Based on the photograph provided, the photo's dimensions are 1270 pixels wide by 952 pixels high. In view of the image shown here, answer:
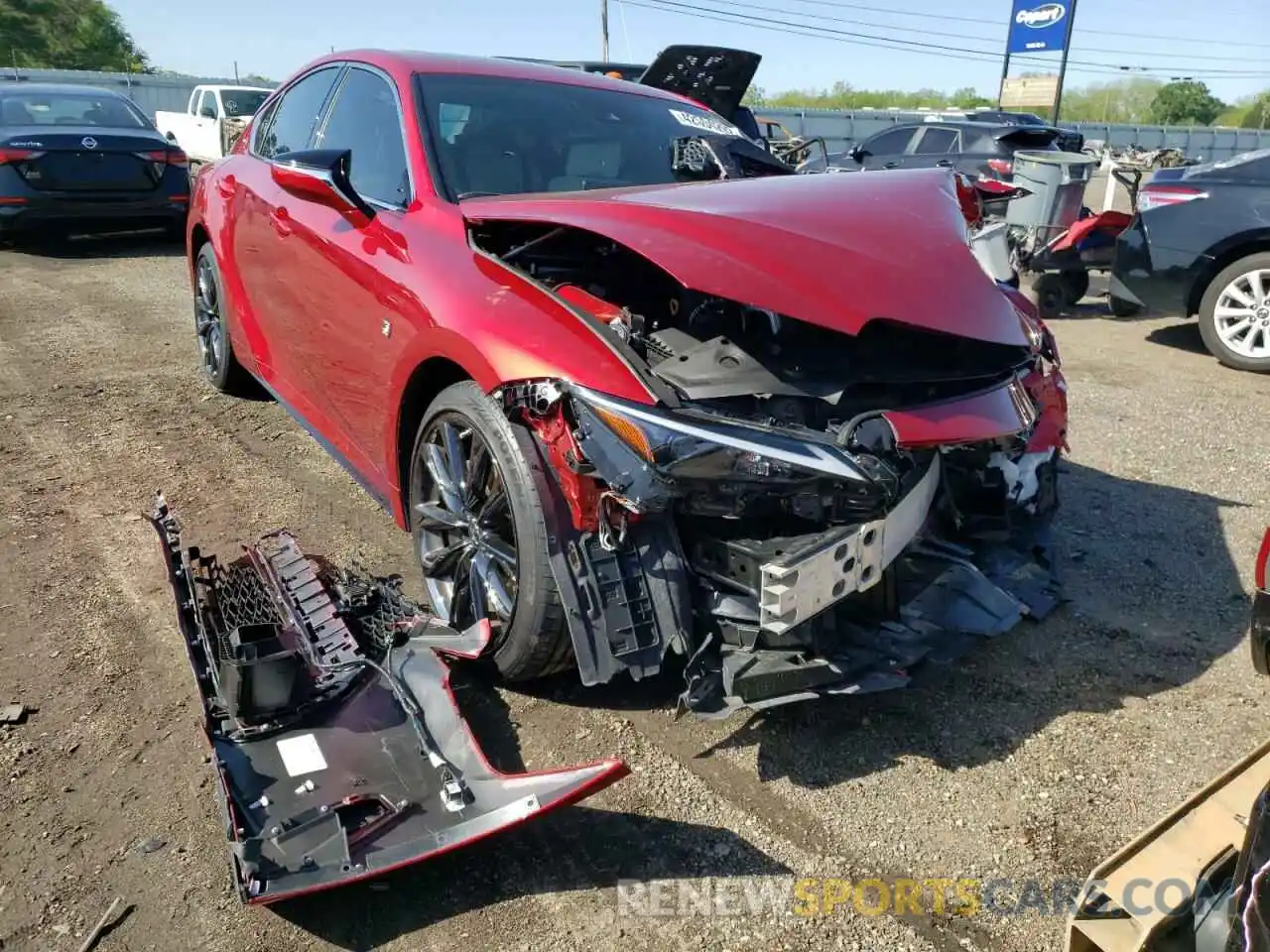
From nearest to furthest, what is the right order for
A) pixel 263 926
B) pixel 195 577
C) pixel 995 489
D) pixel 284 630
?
pixel 263 926 → pixel 284 630 → pixel 195 577 → pixel 995 489

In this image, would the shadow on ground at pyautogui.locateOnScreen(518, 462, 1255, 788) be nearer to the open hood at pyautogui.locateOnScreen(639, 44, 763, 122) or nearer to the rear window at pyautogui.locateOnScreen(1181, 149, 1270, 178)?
the open hood at pyautogui.locateOnScreen(639, 44, 763, 122)

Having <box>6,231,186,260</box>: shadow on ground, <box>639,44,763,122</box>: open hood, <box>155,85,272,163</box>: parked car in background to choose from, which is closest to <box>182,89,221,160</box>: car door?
<box>155,85,272,163</box>: parked car in background

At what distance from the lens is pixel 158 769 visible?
2459 mm

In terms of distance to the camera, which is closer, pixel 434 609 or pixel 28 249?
pixel 434 609

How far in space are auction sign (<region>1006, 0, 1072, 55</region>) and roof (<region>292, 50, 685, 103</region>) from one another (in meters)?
21.4

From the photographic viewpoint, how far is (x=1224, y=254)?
22.7 ft

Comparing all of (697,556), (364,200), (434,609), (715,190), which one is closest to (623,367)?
(697,556)

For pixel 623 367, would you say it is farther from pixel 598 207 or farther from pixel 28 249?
pixel 28 249

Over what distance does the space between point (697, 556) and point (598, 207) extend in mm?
993

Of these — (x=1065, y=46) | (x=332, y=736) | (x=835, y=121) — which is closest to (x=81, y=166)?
(x=332, y=736)

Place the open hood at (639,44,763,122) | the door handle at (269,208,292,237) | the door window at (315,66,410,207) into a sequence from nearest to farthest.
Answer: the door window at (315,66,410,207) < the door handle at (269,208,292,237) < the open hood at (639,44,763,122)

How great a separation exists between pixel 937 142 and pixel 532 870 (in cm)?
1169

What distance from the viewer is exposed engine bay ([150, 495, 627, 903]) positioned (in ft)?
6.74

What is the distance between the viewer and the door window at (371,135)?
129 inches
